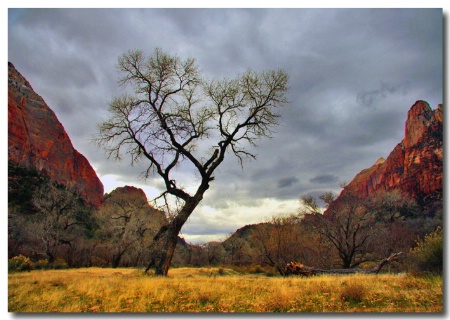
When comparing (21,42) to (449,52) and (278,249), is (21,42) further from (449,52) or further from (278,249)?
(278,249)

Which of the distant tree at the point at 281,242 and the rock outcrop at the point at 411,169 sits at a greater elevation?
the rock outcrop at the point at 411,169

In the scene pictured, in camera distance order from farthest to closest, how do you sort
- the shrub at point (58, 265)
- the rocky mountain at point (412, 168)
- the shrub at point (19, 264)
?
the shrub at point (58, 265)
the shrub at point (19, 264)
the rocky mountain at point (412, 168)

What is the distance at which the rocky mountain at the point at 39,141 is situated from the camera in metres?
10.4

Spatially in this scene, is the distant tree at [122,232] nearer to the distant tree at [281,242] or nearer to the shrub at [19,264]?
the shrub at [19,264]

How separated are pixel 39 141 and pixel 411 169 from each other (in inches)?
1172

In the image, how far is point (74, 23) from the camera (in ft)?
29.9

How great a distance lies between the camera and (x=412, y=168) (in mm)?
26625

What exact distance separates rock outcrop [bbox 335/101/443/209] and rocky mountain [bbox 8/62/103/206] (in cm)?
1253

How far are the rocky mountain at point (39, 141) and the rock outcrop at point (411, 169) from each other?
12.5 meters

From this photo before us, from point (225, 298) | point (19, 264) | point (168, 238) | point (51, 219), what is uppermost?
point (168, 238)

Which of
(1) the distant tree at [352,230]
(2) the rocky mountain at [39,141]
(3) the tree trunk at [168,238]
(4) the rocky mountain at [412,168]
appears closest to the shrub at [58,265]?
(2) the rocky mountain at [39,141]

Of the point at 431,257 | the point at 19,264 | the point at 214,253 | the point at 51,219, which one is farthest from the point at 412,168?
the point at 51,219

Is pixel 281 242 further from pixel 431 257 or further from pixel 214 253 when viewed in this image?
pixel 214 253

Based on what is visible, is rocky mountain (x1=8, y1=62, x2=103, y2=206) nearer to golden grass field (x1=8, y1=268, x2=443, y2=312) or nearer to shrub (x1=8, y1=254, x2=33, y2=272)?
shrub (x1=8, y1=254, x2=33, y2=272)
